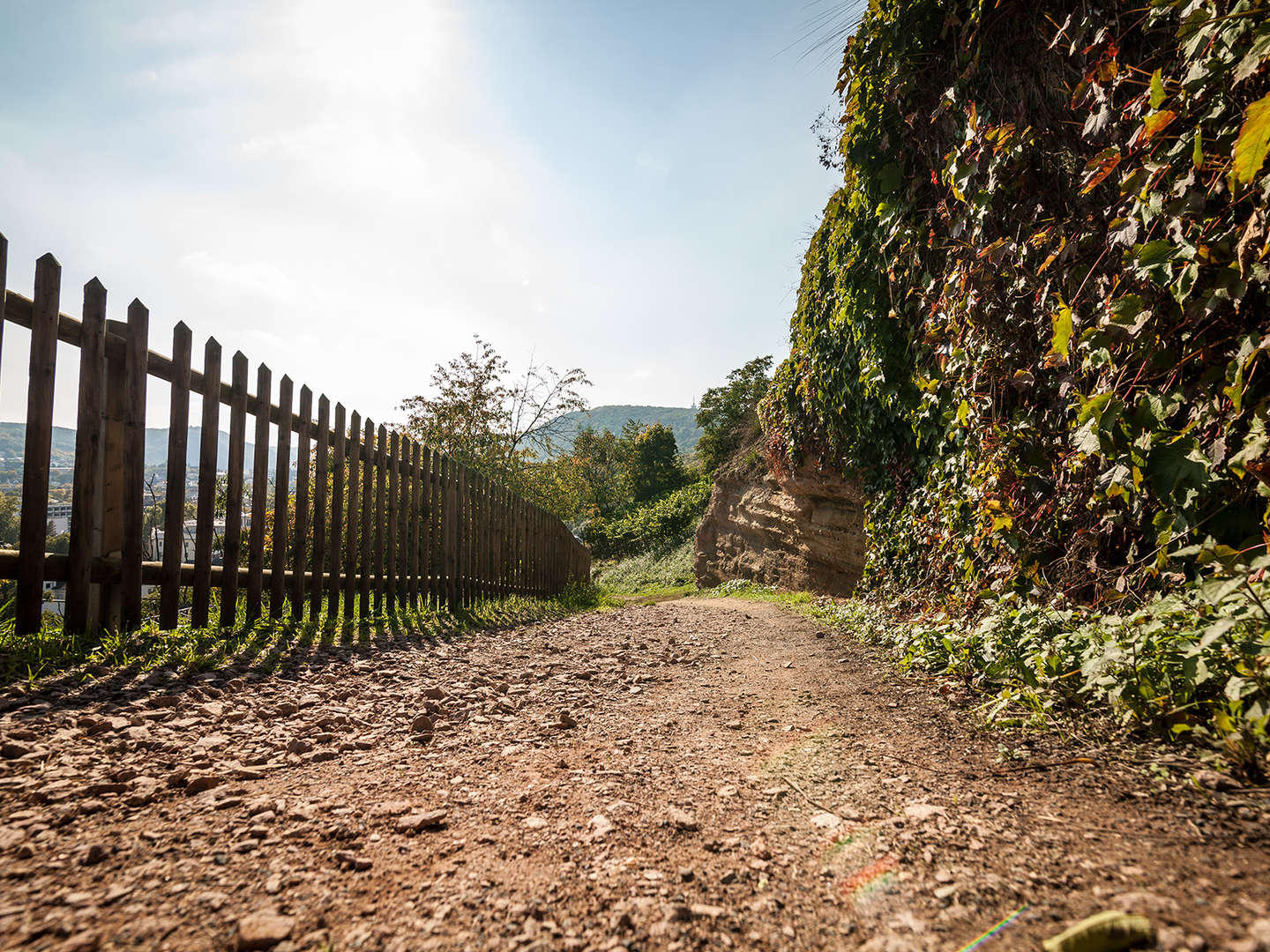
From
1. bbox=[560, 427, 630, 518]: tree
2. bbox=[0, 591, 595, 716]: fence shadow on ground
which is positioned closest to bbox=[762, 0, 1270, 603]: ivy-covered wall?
bbox=[0, 591, 595, 716]: fence shadow on ground

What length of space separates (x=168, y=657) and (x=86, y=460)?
104 cm

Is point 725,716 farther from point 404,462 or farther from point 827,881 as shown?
point 404,462

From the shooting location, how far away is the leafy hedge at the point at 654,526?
74.5ft

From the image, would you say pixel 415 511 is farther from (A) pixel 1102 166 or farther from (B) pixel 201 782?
(A) pixel 1102 166

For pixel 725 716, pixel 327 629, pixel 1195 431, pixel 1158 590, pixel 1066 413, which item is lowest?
pixel 725 716

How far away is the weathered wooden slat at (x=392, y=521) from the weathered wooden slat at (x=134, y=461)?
2352 mm

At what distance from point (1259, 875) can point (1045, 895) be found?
1.25 feet

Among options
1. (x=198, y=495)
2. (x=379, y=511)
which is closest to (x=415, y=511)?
(x=379, y=511)

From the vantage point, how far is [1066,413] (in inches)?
117

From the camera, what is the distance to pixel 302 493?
4539 millimetres

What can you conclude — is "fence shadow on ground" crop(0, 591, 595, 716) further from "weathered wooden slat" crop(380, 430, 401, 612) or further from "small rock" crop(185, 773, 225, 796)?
"small rock" crop(185, 773, 225, 796)

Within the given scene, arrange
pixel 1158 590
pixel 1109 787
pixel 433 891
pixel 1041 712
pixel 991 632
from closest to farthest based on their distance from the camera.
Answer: pixel 433 891
pixel 1109 787
pixel 1041 712
pixel 1158 590
pixel 991 632

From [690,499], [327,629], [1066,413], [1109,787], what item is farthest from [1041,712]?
[690,499]

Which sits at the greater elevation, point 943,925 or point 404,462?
point 404,462
